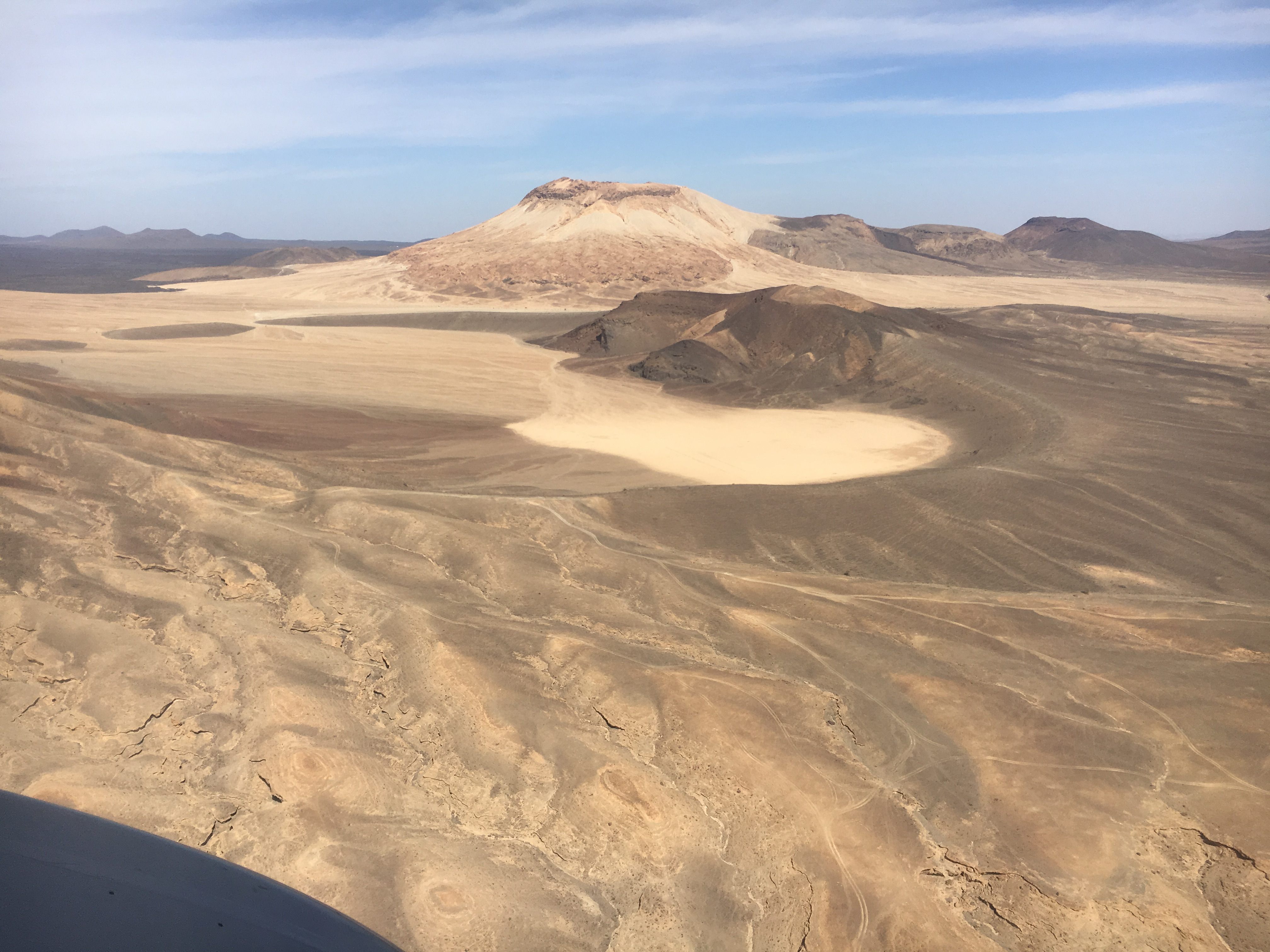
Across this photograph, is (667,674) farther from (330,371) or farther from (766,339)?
(330,371)

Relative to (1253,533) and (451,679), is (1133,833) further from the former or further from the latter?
(1253,533)

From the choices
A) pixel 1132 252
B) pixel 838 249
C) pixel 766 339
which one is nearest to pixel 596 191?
pixel 838 249

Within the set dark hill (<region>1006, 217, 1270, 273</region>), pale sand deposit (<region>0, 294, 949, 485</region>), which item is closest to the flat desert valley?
pale sand deposit (<region>0, 294, 949, 485</region>)

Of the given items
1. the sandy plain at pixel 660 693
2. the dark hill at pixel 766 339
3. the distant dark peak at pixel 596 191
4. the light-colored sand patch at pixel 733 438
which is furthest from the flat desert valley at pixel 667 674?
the distant dark peak at pixel 596 191

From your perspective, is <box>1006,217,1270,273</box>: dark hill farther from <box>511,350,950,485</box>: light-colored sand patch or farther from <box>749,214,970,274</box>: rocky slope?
<box>511,350,950,485</box>: light-colored sand patch

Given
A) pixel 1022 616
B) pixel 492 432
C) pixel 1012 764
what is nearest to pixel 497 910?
pixel 1012 764

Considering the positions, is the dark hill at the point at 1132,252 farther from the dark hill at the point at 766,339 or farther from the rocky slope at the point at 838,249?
the dark hill at the point at 766,339
